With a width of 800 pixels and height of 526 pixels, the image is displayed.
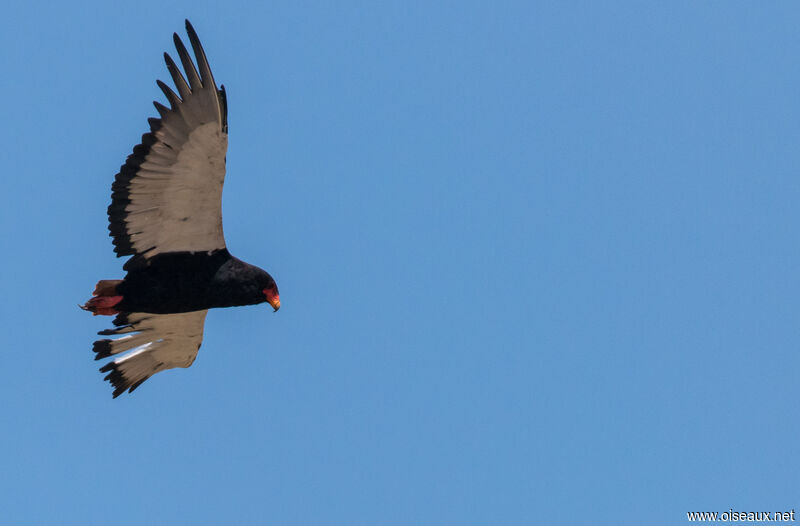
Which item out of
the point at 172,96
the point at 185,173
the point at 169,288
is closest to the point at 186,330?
the point at 169,288

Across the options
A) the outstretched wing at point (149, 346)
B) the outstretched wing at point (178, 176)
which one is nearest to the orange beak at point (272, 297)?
the outstretched wing at point (178, 176)

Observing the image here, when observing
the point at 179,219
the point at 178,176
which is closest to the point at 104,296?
the point at 179,219

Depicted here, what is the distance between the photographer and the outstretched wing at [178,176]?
17.7 metres

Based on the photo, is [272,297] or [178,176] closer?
[178,176]

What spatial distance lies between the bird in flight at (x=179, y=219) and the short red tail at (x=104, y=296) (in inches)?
0.6

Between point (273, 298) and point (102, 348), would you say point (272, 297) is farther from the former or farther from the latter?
point (102, 348)

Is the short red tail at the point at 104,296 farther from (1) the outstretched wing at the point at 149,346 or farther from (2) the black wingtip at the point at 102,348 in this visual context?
(2) the black wingtip at the point at 102,348

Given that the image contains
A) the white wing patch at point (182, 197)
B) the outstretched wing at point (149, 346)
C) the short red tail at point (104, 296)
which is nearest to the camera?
the white wing patch at point (182, 197)

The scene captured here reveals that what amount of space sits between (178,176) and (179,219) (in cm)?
90

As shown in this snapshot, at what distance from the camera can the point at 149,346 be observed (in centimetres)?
2197

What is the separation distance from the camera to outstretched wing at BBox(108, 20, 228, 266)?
17734 millimetres

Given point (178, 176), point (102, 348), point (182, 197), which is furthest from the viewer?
point (102, 348)

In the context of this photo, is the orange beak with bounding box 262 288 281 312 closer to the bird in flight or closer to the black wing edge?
the bird in flight

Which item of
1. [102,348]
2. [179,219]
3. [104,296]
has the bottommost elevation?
[104,296]
